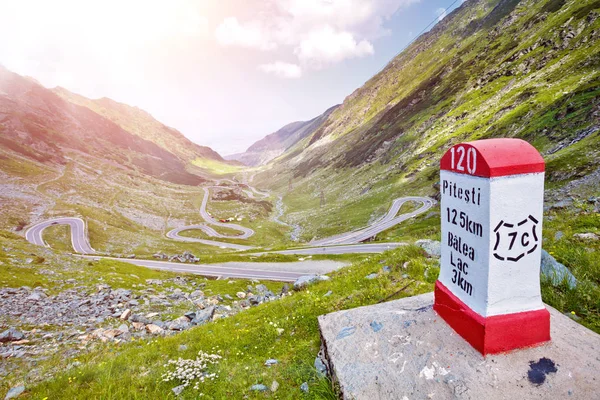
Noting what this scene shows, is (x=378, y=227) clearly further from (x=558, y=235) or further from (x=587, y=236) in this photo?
(x=587, y=236)

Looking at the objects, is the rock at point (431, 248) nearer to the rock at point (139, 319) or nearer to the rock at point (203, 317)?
the rock at point (203, 317)

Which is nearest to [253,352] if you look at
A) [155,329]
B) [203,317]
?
[203,317]

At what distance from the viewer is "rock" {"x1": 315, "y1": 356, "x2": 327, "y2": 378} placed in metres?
7.25

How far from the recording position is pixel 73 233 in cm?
9106

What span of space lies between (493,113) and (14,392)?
439 ft

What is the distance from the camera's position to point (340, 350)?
7406mm

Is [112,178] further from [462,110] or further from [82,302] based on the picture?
[462,110]

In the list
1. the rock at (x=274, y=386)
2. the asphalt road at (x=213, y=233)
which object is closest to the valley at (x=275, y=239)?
the rock at (x=274, y=386)

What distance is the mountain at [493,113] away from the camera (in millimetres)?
69500

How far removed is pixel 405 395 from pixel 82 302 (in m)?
31.4

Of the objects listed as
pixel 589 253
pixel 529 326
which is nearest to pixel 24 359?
pixel 529 326

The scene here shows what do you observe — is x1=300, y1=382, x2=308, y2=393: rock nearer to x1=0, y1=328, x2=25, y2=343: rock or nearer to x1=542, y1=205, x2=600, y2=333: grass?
x1=542, y1=205, x2=600, y2=333: grass

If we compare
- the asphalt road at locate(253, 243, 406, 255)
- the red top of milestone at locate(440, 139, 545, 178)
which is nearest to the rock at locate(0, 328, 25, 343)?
the red top of milestone at locate(440, 139, 545, 178)

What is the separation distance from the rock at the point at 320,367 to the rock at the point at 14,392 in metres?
8.15
